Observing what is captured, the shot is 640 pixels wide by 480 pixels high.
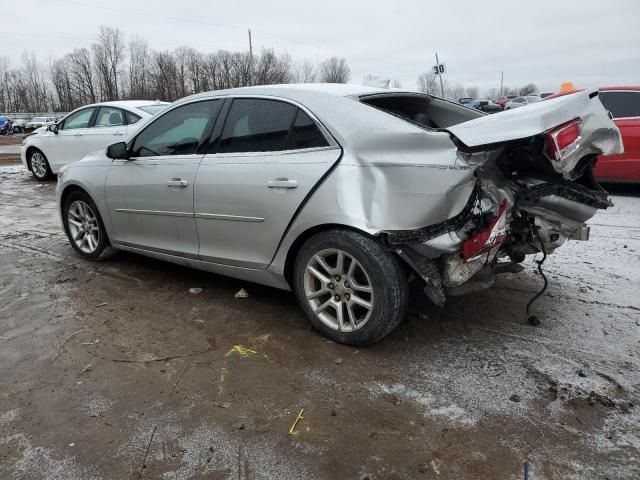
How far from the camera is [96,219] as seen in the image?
4.82m

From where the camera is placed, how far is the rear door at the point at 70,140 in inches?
378

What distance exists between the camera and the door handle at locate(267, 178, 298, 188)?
321 centimetres

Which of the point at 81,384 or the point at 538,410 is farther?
the point at 81,384

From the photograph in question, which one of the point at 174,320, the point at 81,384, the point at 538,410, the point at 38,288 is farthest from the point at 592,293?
the point at 38,288

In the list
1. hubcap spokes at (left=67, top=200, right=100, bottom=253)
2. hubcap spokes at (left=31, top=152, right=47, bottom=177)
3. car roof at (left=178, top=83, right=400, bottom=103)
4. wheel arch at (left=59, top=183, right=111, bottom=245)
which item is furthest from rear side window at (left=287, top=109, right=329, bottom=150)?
hubcap spokes at (left=31, top=152, right=47, bottom=177)

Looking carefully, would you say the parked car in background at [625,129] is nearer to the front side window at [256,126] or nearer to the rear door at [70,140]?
the front side window at [256,126]

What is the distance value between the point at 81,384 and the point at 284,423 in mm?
1263

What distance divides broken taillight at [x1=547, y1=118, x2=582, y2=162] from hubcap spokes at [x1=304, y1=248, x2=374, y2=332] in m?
1.28

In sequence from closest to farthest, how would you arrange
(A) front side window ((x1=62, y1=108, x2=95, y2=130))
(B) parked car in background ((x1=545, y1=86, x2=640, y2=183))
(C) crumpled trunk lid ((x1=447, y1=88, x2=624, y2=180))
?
(C) crumpled trunk lid ((x1=447, y1=88, x2=624, y2=180)), (B) parked car in background ((x1=545, y1=86, x2=640, y2=183)), (A) front side window ((x1=62, y1=108, x2=95, y2=130))

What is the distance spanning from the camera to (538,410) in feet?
8.52

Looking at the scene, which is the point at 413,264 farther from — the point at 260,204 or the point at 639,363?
the point at 639,363

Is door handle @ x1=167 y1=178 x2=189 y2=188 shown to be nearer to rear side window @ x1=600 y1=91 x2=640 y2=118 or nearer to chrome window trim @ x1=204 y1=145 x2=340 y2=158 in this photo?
chrome window trim @ x1=204 y1=145 x2=340 y2=158

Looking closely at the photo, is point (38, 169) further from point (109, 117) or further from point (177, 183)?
point (177, 183)

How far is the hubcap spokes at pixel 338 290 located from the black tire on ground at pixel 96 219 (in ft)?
8.26
